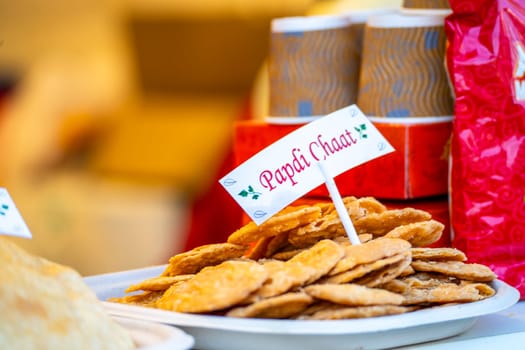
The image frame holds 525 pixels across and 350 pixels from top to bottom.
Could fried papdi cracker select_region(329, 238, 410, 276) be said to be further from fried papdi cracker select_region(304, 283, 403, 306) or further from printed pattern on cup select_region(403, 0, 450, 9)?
printed pattern on cup select_region(403, 0, 450, 9)

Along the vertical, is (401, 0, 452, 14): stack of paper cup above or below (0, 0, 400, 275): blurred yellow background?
above

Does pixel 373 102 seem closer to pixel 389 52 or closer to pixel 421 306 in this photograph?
pixel 389 52

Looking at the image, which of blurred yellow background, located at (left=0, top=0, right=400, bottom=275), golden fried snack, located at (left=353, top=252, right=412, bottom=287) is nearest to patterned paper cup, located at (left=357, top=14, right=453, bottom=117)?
golden fried snack, located at (left=353, top=252, right=412, bottom=287)

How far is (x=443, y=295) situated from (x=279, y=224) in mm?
232

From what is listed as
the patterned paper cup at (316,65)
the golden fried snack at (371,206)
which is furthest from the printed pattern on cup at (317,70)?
the golden fried snack at (371,206)

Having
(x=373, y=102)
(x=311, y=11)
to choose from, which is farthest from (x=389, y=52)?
(x=311, y=11)

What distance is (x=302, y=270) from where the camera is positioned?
103cm

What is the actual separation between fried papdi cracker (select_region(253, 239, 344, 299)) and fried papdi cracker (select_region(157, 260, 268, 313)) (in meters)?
0.02

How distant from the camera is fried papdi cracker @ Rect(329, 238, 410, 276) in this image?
1053 mm

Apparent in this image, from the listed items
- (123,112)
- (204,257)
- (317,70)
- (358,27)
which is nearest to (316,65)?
(317,70)

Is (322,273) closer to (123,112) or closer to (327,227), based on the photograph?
(327,227)

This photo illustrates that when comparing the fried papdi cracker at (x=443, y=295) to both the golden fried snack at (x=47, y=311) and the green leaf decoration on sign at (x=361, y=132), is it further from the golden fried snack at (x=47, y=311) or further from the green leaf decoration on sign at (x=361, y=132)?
the golden fried snack at (x=47, y=311)

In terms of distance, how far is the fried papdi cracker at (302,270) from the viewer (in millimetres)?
1015

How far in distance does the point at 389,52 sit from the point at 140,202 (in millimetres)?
1552
